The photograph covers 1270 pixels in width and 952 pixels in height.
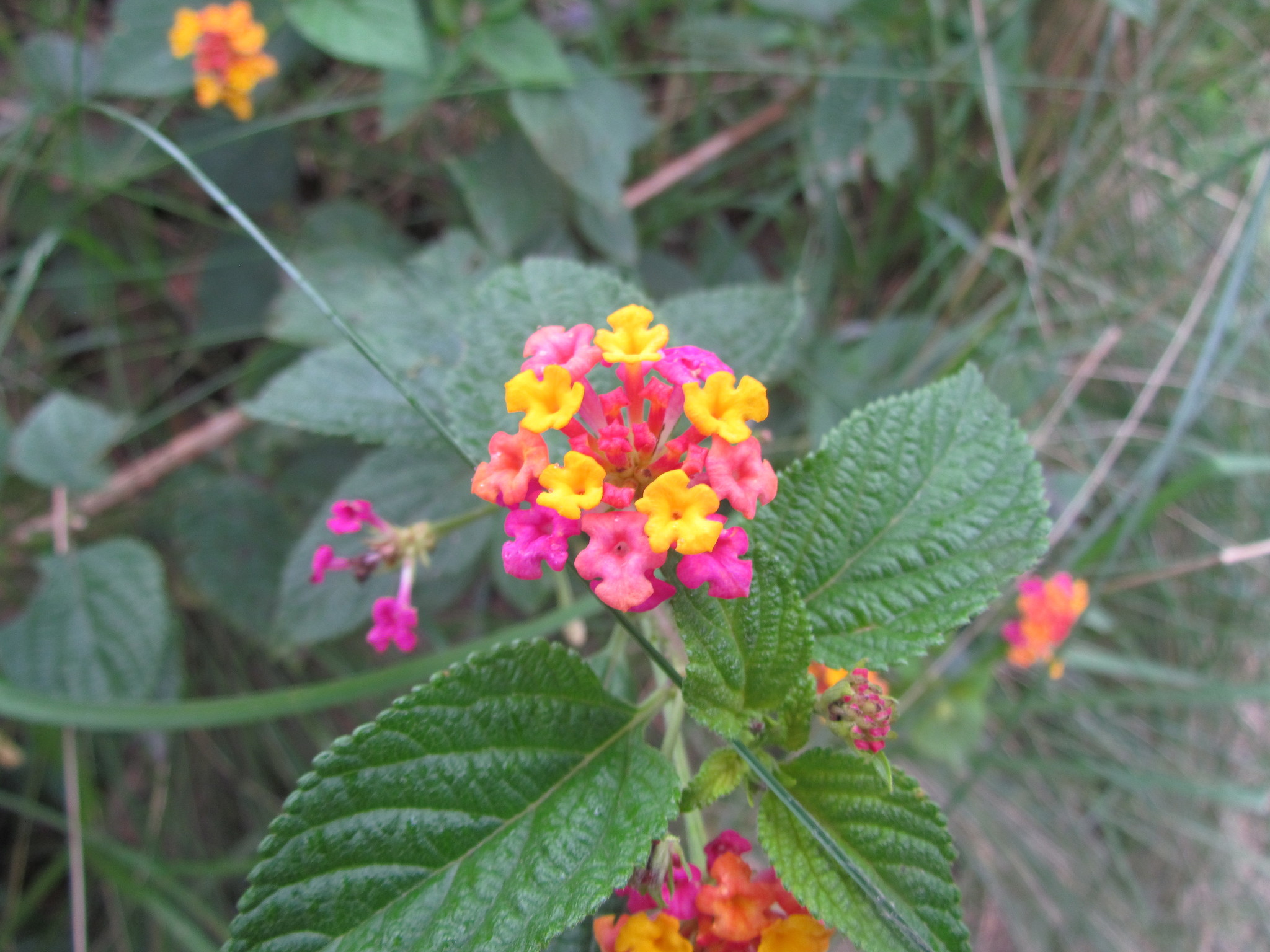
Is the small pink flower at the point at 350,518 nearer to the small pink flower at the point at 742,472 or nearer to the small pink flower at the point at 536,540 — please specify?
the small pink flower at the point at 536,540

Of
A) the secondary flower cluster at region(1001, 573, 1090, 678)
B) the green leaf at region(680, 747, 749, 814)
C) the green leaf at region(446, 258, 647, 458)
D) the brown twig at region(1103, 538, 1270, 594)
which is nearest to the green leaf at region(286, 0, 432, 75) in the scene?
the green leaf at region(446, 258, 647, 458)

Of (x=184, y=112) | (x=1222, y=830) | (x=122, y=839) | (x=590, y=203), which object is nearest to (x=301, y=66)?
(x=184, y=112)

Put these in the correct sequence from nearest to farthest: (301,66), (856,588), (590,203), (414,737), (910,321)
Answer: (414,737) < (856,588) < (590,203) < (910,321) < (301,66)

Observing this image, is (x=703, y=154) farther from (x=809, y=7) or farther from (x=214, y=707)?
(x=214, y=707)

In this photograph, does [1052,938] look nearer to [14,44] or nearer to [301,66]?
[301,66]

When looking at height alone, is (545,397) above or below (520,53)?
below

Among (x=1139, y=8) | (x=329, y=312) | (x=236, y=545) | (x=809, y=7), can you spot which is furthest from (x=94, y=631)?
(x=1139, y=8)
